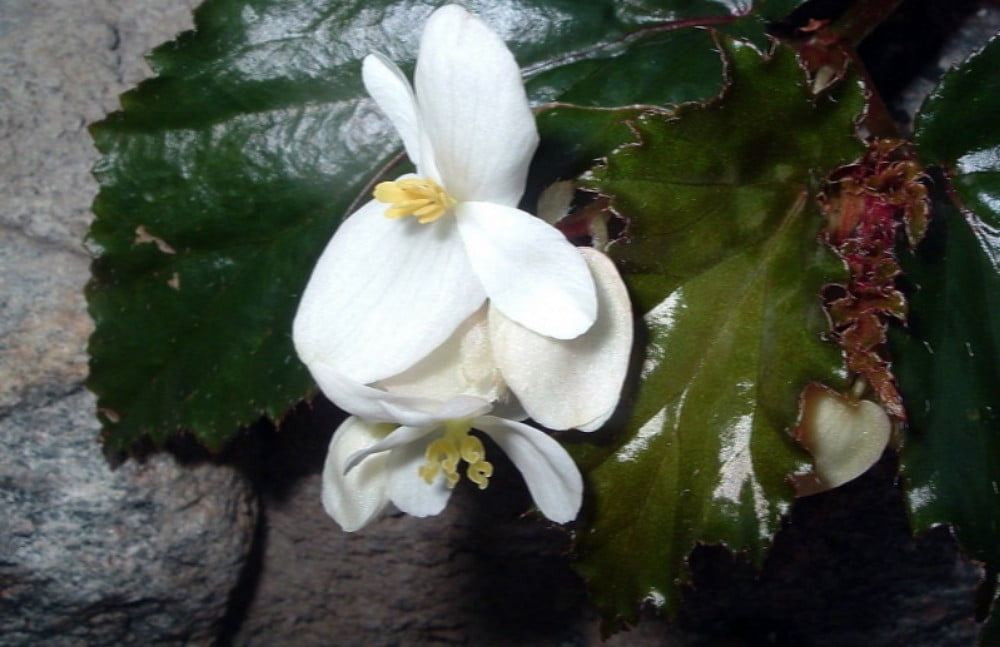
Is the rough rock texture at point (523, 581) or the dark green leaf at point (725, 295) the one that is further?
the rough rock texture at point (523, 581)

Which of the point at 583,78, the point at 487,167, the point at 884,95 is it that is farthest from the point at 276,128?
the point at 884,95

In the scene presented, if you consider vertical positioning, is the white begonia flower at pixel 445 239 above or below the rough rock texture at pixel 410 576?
above

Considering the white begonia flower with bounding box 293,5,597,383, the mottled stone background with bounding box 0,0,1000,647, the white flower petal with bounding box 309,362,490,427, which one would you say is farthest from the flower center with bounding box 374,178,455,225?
the mottled stone background with bounding box 0,0,1000,647

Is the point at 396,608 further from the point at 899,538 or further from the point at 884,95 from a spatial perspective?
the point at 884,95

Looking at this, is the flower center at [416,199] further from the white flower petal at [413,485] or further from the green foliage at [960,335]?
the green foliage at [960,335]

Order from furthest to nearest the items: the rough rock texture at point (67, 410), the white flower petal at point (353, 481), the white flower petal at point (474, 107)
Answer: the rough rock texture at point (67, 410), the white flower petal at point (353, 481), the white flower petal at point (474, 107)

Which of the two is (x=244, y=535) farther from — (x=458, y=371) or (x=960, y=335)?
(x=960, y=335)

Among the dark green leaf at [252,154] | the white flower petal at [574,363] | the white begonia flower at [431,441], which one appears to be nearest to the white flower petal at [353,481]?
the white begonia flower at [431,441]

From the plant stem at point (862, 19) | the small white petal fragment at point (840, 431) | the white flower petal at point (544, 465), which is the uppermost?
the plant stem at point (862, 19)
